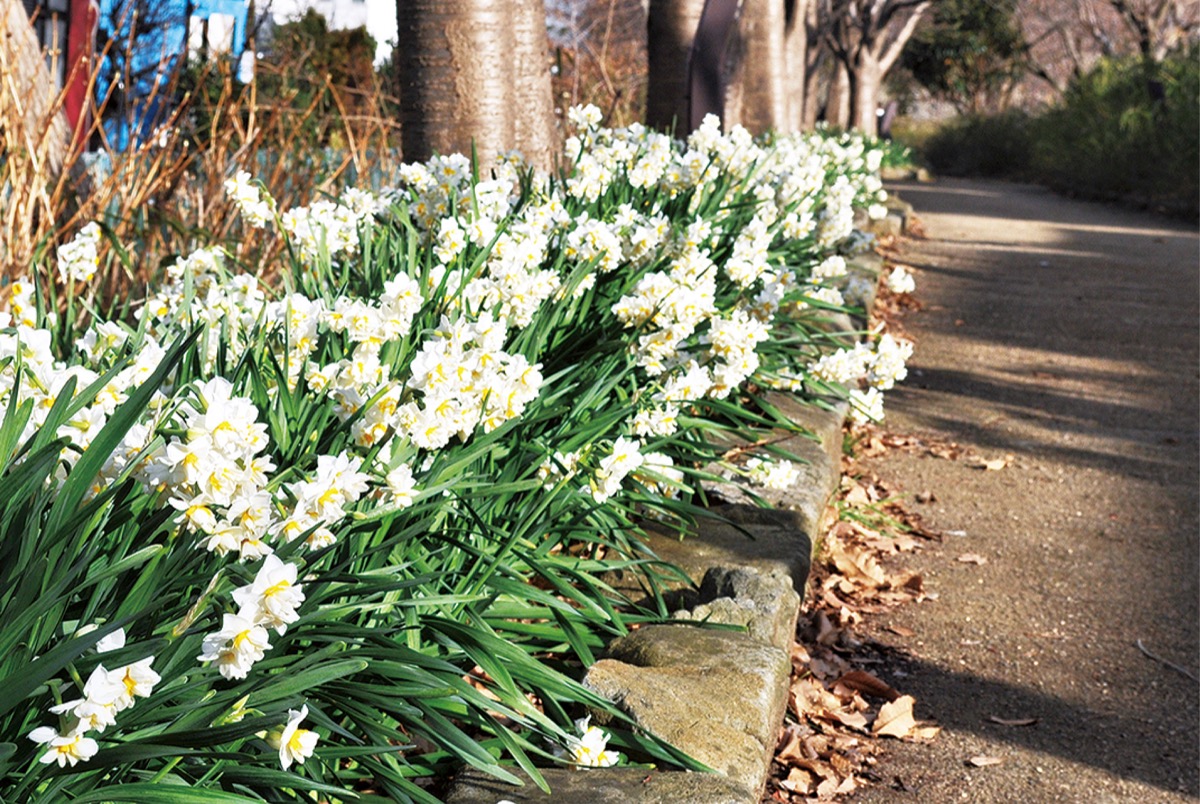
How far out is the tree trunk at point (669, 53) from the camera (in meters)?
7.55

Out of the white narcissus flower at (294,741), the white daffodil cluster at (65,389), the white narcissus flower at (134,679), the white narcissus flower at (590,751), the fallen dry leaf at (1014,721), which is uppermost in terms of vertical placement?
the white daffodil cluster at (65,389)

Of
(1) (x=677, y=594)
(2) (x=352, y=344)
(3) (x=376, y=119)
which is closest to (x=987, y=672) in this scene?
(1) (x=677, y=594)

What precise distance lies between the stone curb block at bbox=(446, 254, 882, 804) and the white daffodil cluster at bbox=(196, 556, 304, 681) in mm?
629

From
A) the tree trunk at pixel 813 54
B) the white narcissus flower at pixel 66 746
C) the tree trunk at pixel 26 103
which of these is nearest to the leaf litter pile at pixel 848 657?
the white narcissus flower at pixel 66 746

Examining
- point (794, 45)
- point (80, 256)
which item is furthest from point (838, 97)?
point (80, 256)

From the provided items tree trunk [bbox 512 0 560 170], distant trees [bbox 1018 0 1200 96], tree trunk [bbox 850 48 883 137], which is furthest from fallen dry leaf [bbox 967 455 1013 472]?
tree trunk [bbox 850 48 883 137]

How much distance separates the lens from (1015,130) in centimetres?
2806

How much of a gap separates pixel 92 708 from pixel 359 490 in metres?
0.43

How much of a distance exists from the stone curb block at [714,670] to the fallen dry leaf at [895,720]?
0.31 metres

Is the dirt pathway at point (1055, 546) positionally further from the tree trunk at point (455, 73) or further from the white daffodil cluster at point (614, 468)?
the tree trunk at point (455, 73)

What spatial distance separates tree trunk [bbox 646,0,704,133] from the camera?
755 centimetres

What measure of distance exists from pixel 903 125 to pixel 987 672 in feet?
122

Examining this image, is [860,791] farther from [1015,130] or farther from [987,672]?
[1015,130]

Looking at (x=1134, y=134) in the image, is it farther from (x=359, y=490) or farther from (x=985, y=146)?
(x=359, y=490)
